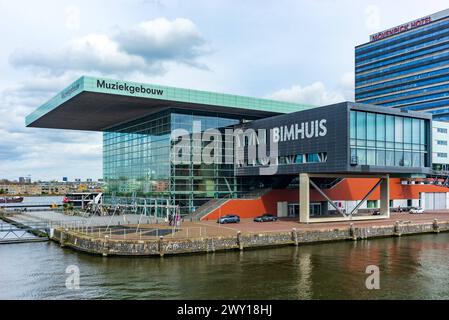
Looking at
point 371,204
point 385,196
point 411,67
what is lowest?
point 371,204

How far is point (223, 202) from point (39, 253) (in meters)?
28.6

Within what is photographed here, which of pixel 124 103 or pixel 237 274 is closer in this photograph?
pixel 237 274

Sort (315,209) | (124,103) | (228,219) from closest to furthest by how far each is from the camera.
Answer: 1. (228,219)
2. (124,103)
3. (315,209)

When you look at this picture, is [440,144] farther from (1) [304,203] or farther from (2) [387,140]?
(1) [304,203]

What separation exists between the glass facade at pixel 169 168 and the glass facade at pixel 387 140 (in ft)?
73.0

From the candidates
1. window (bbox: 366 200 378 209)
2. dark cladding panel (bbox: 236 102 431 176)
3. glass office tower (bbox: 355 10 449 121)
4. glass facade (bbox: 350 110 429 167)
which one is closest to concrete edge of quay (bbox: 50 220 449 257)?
dark cladding panel (bbox: 236 102 431 176)

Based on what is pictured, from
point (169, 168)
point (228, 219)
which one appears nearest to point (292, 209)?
point (228, 219)

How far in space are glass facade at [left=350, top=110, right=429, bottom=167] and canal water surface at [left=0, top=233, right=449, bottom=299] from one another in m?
15.3

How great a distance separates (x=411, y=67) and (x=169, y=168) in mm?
144415

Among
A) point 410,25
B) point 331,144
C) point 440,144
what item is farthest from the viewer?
point 410,25

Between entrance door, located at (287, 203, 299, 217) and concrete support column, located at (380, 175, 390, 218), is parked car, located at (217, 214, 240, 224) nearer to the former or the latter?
entrance door, located at (287, 203, 299, 217)

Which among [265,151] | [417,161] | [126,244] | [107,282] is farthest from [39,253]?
[417,161]

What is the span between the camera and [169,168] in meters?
66.7

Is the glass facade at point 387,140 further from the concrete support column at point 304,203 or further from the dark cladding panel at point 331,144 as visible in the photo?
the concrete support column at point 304,203
